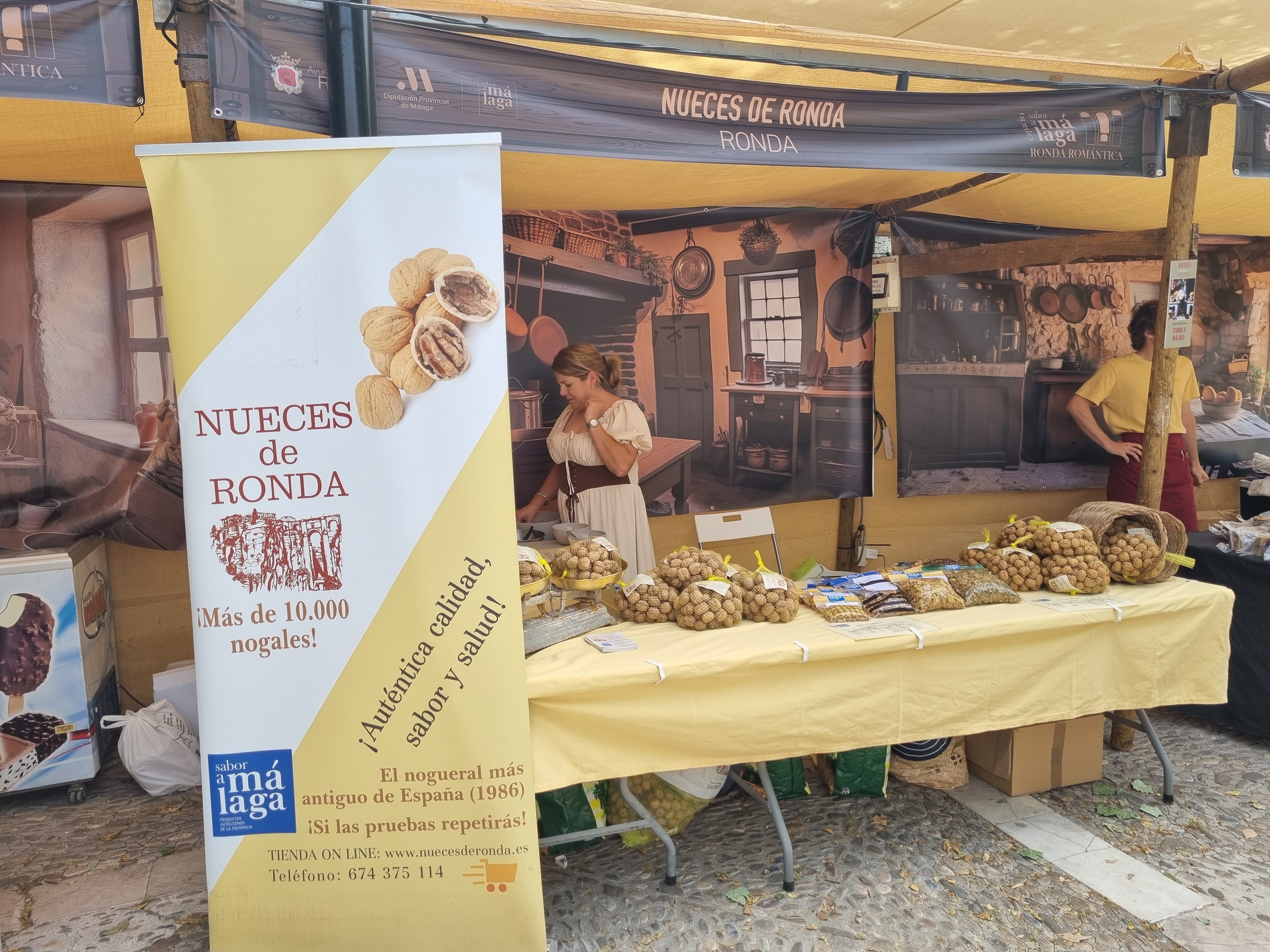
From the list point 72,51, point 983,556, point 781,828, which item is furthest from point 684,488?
point 72,51

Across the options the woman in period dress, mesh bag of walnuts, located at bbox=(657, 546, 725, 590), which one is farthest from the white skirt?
mesh bag of walnuts, located at bbox=(657, 546, 725, 590)

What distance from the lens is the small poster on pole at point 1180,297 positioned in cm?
367

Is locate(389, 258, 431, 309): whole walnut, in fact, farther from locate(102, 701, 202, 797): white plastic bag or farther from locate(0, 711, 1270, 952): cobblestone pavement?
locate(102, 701, 202, 797): white plastic bag

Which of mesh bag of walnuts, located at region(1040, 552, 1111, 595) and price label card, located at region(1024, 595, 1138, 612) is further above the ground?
mesh bag of walnuts, located at region(1040, 552, 1111, 595)

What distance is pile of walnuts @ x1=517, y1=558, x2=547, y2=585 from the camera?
268cm

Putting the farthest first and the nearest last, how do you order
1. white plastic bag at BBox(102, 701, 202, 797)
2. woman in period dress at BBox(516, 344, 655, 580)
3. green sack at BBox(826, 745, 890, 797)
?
woman in period dress at BBox(516, 344, 655, 580)
white plastic bag at BBox(102, 701, 202, 797)
green sack at BBox(826, 745, 890, 797)

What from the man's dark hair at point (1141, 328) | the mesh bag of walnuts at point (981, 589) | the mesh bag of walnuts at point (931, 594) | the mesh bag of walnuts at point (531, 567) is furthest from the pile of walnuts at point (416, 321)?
the man's dark hair at point (1141, 328)

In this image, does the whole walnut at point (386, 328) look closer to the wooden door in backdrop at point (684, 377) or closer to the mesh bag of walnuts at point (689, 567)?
the mesh bag of walnuts at point (689, 567)

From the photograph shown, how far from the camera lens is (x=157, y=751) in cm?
348

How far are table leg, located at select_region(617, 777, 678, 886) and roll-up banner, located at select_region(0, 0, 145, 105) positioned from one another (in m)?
2.38

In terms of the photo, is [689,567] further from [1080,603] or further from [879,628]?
[1080,603]

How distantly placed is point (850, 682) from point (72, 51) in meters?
2.72

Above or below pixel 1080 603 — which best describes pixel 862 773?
below

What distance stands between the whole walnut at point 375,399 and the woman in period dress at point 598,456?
6.87 feet
